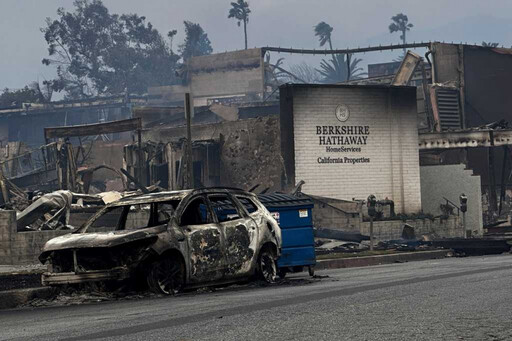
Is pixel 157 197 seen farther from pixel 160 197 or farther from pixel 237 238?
pixel 237 238

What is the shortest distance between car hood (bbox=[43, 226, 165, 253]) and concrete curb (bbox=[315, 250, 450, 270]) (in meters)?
9.49

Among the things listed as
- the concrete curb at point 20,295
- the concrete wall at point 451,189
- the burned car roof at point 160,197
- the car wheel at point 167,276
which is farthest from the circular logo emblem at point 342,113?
the car wheel at point 167,276

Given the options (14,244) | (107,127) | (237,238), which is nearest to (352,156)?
(107,127)

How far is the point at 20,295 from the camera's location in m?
14.6

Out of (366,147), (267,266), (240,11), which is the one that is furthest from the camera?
(240,11)

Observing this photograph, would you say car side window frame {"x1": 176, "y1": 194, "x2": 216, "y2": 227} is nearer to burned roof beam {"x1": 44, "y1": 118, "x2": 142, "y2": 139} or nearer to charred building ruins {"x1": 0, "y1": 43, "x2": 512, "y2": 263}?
charred building ruins {"x1": 0, "y1": 43, "x2": 512, "y2": 263}

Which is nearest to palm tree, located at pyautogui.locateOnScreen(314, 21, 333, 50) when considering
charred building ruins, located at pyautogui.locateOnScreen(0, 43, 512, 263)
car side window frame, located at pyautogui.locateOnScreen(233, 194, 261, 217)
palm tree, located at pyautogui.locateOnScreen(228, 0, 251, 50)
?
palm tree, located at pyautogui.locateOnScreen(228, 0, 251, 50)

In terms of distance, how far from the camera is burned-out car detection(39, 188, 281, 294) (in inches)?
538

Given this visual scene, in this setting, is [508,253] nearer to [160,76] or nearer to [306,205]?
[306,205]

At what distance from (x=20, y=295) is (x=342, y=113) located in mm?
32792

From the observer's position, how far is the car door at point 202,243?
1434 centimetres

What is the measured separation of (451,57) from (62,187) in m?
29.1

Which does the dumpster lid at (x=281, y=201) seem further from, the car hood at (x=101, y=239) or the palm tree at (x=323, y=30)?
the palm tree at (x=323, y=30)

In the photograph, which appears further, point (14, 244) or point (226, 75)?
point (226, 75)
